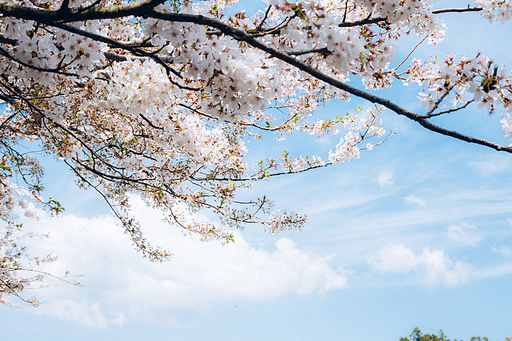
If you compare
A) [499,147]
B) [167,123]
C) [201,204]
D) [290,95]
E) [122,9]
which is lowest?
[499,147]

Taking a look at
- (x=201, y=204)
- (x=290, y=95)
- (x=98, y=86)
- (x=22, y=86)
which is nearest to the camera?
(x=98, y=86)

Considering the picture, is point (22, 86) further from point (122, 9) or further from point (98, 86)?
point (122, 9)

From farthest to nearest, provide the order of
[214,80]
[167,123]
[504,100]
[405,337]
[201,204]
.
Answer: [405,337] < [201,204] < [167,123] < [214,80] < [504,100]

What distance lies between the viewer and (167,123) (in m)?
5.38

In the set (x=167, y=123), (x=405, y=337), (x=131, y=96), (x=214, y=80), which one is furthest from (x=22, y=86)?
(x=405, y=337)

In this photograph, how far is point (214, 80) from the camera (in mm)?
2691

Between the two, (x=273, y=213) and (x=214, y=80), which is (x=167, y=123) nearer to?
(x=214, y=80)

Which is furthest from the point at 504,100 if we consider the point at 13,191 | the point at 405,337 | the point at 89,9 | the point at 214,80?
the point at 405,337

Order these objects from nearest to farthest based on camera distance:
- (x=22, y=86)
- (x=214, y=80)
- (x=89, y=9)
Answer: (x=89, y=9), (x=214, y=80), (x=22, y=86)

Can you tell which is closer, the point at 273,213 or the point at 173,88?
the point at 173,88

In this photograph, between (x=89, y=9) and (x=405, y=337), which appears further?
(x=405, y=337)

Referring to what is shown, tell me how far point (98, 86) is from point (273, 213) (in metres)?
4.93

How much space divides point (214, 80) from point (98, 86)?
2191mm

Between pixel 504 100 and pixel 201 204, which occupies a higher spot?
pixel 201 204
